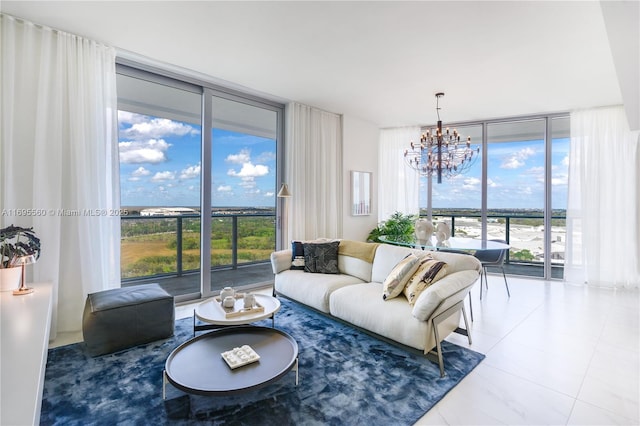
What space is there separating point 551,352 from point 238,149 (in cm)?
431

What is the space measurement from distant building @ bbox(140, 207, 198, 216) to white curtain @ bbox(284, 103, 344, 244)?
1404 millimetres

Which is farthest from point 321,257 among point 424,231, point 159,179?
point 159,179

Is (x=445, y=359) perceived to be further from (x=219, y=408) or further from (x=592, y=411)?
(x=219, y=408)

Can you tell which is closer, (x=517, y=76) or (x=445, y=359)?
(x=445, y=359)

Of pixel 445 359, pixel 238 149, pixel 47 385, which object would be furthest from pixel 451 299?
pixel 238 149

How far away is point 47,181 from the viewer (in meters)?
2.77

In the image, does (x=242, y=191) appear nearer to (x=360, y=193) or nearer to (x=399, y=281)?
(x=360, y=193)

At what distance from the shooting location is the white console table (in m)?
1.16

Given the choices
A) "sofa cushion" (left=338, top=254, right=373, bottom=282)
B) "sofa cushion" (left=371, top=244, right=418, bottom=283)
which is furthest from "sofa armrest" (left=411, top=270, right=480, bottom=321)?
"sofa cushion" (left=338, top=254, right=373, bottom=282)

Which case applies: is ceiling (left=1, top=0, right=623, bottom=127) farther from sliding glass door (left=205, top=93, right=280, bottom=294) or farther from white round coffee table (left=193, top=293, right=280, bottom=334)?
white round coffee table (left=193, top=293, right=280, bottom=334)

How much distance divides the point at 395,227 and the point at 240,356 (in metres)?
4.27

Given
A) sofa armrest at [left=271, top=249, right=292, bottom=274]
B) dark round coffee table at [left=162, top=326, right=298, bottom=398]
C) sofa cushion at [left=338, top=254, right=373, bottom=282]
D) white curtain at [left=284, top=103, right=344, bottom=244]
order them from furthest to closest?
1. white curtain at [left=284, top=103, right=344, bottom=244]
2. sofa armrest at [left=271, top=249, right=292, bottom=274]
3. sofa cushion at [left=338, top=254, right=373, bottom=282]
4. dark round coffee table at [left=162, top=326, right=298, bottom=398]

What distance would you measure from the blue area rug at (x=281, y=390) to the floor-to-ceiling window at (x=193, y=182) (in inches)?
62.5

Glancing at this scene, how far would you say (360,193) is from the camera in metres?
5.81
